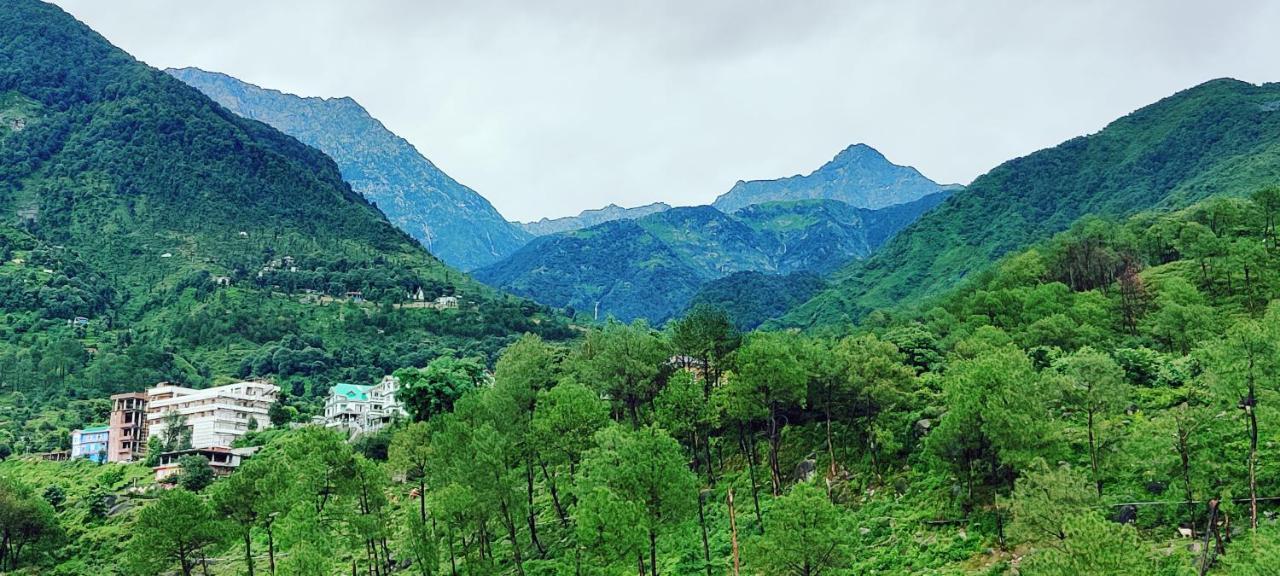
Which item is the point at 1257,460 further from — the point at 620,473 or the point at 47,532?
the point at 47,532

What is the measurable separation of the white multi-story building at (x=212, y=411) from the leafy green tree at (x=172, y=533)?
60218 mm

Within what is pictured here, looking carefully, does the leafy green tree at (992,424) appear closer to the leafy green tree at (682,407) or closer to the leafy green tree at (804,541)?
the leafy green tree at (804,541)

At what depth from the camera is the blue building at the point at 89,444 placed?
385ft

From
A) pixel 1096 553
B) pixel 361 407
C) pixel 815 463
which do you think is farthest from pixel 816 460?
pixel 361 407

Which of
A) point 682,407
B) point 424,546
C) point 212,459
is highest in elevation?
point 212,459

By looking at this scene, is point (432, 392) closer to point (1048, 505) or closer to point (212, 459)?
Result: point (212, 459)

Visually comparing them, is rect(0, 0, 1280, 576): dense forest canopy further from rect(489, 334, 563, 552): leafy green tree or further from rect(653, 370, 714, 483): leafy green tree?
rect(489, 334, 563, 552): leafy green tree

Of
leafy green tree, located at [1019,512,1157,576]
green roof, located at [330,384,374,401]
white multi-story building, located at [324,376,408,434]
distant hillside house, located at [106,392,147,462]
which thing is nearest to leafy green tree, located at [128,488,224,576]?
leafy green tree, located at [1019,512,1157,576]

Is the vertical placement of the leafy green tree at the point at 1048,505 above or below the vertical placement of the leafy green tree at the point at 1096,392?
below

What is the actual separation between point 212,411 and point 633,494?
308 ft

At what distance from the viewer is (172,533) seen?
5969 centimetres

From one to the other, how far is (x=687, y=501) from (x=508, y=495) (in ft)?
45.3

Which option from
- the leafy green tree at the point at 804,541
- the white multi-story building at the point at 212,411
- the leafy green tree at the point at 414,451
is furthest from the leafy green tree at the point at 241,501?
the white multi-story building at the point at 212,411

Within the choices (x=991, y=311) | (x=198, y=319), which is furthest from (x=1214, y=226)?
(x=198, y=319)
